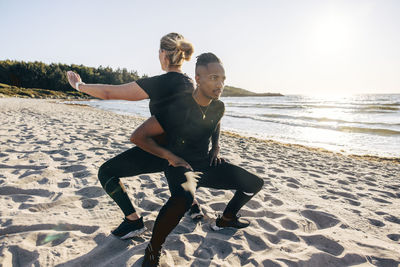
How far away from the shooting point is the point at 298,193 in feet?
12.9

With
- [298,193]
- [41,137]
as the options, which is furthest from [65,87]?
[298,193]

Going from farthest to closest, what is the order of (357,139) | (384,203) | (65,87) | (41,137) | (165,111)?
(65,87)
(357,139)
(41,137)
(384,203)
(165,111)

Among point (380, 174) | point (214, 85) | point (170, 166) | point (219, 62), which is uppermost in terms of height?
point (219, 62)

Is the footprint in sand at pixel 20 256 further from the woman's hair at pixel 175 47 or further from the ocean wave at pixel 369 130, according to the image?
the ocean wave at pixel 369 130

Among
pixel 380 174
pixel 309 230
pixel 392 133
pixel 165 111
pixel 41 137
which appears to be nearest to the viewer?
pixel 165 111

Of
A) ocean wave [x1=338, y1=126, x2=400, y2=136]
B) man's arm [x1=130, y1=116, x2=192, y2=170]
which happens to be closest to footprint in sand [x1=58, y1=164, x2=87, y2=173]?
man's arm [x1=130, y1=116, x2=192, y2=170]

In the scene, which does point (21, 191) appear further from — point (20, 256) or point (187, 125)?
point (187, 125)

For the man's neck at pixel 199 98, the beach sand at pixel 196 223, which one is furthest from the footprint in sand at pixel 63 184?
the man's neck at pixel 199 98

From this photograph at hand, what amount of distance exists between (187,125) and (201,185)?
71cm

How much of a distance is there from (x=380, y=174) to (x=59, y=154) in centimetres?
738

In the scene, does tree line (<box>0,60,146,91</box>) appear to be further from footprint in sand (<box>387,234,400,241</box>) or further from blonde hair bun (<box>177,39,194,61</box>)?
footprint in sand (<box>387,234,400,241</box>)

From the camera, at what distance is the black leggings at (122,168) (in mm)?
2299

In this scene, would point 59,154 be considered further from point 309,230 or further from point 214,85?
point 309,230

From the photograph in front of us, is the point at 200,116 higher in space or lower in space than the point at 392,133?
higher
